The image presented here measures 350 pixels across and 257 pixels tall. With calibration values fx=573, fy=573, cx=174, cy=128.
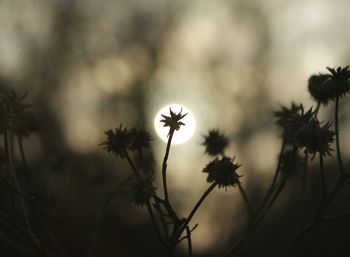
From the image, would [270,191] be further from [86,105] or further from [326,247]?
[86,105]

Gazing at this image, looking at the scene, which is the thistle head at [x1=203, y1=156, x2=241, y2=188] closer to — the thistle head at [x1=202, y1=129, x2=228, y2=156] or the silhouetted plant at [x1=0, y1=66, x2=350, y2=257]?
the silhouetted plant at [x1=0, y1=66, x2=350, y2=257]

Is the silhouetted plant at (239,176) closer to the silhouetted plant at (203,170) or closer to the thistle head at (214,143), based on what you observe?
the silhouetted plant at (203,170)

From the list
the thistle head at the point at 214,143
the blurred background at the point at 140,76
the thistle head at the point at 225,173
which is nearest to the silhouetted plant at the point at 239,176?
the thistle head at the point at 225,173

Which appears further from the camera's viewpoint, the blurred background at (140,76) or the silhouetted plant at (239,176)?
the blurred background at (140,76)

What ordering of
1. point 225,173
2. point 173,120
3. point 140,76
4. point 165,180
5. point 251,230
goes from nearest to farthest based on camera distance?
1. point 165,180
2. point 251,230
3. point 225,173
4. point 173,120
5. point 140,76

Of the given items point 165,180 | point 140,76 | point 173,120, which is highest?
point 140,76

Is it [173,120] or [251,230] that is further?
[173,120]

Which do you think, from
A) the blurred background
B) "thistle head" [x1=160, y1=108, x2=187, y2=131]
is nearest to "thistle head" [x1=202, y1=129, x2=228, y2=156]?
"thistle head" [x1=160, y1=108, x2=187, y2=131]

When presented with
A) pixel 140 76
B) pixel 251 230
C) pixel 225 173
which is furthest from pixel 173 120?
pixel 140 76

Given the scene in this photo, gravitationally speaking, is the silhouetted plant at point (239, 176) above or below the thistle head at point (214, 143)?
below

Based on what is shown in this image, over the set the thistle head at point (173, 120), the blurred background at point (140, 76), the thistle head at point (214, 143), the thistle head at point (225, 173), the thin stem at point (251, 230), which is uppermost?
the blurred background at point (140, 76)

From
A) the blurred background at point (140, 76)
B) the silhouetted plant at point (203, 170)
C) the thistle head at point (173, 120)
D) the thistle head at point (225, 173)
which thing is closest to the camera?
the silhouetted plant at point (203, 170)

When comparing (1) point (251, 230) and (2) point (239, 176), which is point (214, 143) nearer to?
(2) point (239, 176)
